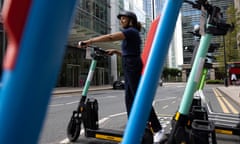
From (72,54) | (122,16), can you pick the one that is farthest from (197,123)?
(72,54)

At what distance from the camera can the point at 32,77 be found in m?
0.50

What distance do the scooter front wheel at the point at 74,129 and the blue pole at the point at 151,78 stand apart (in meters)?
2.99

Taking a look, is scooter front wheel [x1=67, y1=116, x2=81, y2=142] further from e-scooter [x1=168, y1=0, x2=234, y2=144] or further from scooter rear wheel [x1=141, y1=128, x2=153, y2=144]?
e-scooter [x1=168, y1=0, x2=234, y2=144]

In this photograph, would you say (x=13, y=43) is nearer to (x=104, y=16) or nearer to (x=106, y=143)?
(x=106, y=143)

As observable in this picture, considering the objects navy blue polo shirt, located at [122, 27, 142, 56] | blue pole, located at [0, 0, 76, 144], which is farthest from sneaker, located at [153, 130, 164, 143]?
blue pole, located at [0, 0, 76, 144]

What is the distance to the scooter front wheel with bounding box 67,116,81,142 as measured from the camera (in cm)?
388

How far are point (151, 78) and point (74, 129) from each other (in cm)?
312

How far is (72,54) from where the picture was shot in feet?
100

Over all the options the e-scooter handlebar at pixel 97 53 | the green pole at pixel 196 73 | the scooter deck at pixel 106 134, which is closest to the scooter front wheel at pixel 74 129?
the scooter deck at pixel 106 134

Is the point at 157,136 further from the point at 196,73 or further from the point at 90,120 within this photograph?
the point at 90,120

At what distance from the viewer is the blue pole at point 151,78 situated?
0.98 metres

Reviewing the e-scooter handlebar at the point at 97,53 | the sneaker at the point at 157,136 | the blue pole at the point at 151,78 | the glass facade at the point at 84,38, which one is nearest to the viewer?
the blue pole at the point at 151,78

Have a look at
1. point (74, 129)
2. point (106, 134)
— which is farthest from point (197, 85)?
point (74, 129)

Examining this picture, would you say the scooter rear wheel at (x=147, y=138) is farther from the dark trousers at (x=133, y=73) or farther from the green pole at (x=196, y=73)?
the green pole at (x=196, y=73)
